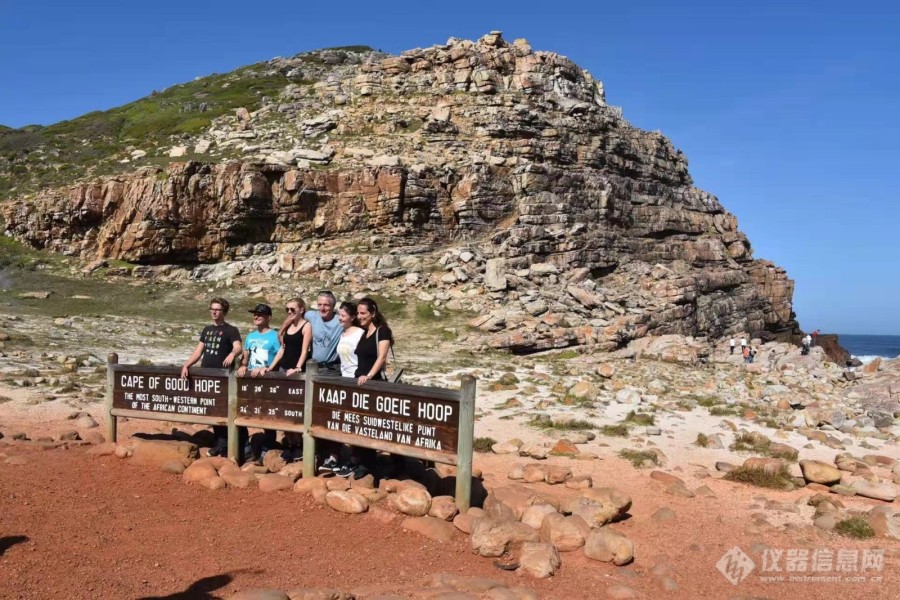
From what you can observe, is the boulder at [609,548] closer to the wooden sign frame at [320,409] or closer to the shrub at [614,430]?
the wooden sign frame at [320,409]

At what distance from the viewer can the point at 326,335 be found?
8000 millimetres

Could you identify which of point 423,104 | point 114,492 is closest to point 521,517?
point 114,492

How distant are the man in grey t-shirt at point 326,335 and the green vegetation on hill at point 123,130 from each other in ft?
125

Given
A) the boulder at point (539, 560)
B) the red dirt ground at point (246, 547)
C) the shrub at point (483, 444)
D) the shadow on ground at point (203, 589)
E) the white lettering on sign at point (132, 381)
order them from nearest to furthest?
1. the shadow on ground at point (203, 589)
2. the red dirt ground at point (246, 547)
3. the boulder at point (539, 560)
4. the white lettering on sign at point (132, 381)
5. the shrub at point (483, 444)

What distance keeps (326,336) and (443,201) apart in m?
31.8

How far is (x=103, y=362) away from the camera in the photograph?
648 inches

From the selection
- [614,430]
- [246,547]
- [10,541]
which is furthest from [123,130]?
[246,547]

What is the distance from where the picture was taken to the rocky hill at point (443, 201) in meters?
34.6

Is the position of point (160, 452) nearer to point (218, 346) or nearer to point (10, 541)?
point (218, 346)

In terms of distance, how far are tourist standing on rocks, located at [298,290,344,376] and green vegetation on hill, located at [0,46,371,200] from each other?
125 ft

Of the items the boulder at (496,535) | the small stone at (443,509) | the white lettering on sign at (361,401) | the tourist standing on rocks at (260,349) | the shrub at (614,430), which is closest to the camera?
the boulder at (496,535)

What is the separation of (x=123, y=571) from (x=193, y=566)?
499mm

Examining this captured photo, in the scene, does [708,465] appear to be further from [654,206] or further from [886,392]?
[654,206]

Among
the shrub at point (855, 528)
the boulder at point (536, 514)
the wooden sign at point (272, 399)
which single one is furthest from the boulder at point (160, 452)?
the shrub at point (855, 528)
